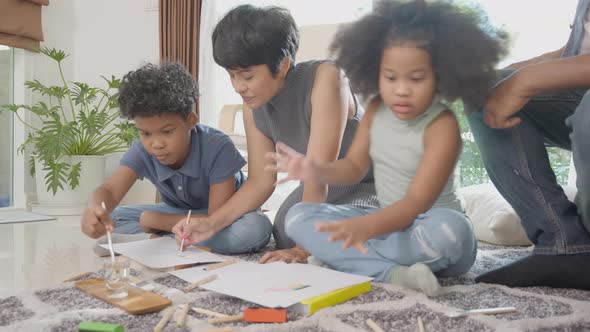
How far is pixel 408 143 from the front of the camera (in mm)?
1242

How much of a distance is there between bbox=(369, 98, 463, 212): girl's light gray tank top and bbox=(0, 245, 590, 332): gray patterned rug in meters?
0.21

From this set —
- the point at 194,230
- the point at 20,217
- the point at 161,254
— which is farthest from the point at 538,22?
the point at 20,217

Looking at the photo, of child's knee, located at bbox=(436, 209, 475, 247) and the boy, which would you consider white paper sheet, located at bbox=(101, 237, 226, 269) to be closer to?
the boy

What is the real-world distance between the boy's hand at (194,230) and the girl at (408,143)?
0.91 feet

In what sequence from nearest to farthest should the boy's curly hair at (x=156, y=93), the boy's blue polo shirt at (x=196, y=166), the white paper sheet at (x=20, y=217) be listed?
the boy's curly hair at (x=156, y=93) < the boy's blue polo shirt at (x=196, y=166) < the white paper sheet at (x=20, y=217)

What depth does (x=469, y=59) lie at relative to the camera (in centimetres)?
112

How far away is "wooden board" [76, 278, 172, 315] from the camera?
3.26 ft

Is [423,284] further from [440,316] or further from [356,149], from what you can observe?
[356,149]

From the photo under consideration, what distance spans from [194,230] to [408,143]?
23.3 inches

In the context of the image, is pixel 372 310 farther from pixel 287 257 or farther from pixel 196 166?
pixel 196 166

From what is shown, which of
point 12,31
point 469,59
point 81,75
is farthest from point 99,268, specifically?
point 81,75

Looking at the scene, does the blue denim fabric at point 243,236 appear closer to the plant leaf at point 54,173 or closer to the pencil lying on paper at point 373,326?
the pencil lying on paper at point 373,326

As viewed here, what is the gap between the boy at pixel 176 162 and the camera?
62.1 inches

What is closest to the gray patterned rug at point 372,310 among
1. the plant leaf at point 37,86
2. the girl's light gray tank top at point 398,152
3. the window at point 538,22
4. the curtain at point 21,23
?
the girl's light gray tank top at point 398,152
